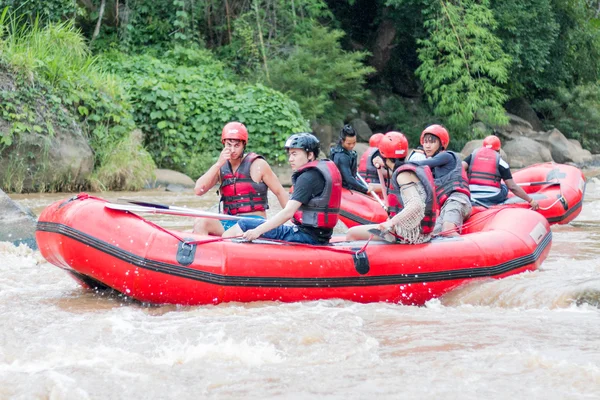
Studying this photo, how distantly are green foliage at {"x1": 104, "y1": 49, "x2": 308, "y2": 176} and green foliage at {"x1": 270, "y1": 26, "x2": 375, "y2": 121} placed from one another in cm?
142

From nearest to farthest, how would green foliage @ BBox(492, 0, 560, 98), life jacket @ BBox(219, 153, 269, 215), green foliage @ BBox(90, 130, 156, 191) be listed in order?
1. life jacket @ BBox(219, 153, 269, 215)
2. green foliage @ BBox(90, 130, 156, 191)
3. green foliage @ BBox(492, 0, 560, 98)

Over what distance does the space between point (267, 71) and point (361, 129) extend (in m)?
3.28

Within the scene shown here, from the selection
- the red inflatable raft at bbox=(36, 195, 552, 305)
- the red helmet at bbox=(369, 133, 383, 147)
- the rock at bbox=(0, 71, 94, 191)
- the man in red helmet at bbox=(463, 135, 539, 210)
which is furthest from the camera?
the rock at bbox=(0, 71, 94, 191)

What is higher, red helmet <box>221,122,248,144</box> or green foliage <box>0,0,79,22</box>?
green foliage <box>0,0,79,22</box>

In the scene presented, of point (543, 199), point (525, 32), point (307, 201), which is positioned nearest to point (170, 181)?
point (543, 199)

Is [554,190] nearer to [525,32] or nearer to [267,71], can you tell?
[267,71]

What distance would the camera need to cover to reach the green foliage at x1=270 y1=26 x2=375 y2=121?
1717cm

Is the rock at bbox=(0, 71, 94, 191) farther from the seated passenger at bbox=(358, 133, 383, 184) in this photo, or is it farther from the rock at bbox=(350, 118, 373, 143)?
the rock at bbox=(350, 118, 373, 143)

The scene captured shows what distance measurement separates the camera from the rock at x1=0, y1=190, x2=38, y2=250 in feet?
23.5

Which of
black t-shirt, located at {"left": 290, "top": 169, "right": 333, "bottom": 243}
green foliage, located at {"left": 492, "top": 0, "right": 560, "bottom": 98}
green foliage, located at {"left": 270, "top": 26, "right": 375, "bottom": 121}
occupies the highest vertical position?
green foliage, located at {"left": 492, "top": 0, "right": 560, "bottom": 98}

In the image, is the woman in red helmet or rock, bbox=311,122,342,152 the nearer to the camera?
the woman in red helmet

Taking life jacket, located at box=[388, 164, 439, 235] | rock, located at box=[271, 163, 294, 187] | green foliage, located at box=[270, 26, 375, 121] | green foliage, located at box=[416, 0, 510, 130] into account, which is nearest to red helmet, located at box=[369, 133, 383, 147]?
life jacket, located at box=[388, 164, 439, 235]

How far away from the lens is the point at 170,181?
13500 mm

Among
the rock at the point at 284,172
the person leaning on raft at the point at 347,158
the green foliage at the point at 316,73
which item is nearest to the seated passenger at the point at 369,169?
the person leaning on raft at the point at 347,158
